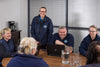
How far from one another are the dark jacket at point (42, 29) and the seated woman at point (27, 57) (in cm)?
210

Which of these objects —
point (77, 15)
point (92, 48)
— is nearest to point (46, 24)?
point (77, 15)

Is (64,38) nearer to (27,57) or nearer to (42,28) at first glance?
(42,28)

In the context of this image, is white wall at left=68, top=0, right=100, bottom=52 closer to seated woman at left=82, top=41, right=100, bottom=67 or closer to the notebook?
the notebook

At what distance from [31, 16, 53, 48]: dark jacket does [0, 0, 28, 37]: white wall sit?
1754 mm

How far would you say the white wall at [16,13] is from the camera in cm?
514

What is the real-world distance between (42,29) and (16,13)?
2.12 metres

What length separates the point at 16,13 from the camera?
546 centimetres

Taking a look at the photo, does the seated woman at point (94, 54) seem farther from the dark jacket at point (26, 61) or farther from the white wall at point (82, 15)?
the white wall at point (82, 15)

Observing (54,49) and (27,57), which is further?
(54,49)

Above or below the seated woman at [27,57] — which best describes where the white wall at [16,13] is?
above

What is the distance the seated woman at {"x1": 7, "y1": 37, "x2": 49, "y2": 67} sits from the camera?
4.73ft

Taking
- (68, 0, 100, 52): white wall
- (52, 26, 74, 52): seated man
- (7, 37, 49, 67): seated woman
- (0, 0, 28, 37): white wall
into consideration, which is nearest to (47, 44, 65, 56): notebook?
(52, 26, 74, 52): seated man

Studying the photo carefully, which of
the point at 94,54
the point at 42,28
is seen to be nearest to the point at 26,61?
the point at 94,54

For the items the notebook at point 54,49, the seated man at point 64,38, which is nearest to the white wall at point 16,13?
the seated man at point 64,38
